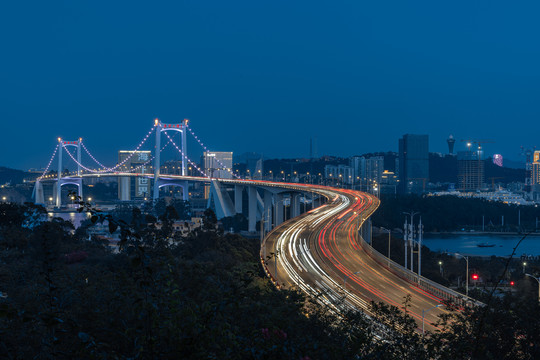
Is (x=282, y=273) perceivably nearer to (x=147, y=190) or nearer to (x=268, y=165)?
(x=147, y=190)

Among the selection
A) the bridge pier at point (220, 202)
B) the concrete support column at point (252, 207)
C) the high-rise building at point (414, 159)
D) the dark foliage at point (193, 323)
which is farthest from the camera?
the high-rise building at point (414, 159)

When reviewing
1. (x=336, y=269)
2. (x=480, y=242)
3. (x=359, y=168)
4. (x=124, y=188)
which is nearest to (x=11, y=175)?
(x=124, y=188)

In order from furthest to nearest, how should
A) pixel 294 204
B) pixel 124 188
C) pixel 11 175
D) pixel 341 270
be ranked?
1. pixel 11 175
2. pixel 124 188
3. pixel 294 204
4. pixel 341 270

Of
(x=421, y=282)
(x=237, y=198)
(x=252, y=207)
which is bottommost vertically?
(x=421, y=282)

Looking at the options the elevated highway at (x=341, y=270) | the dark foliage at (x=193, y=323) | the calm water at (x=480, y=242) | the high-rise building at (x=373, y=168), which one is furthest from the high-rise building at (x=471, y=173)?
the dark foliage at (x=193, y=323)

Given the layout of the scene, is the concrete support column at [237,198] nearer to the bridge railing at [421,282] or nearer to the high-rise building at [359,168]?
the bridge railing at [421,282]

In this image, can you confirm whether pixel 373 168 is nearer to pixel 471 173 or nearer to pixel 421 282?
pixel 471 173

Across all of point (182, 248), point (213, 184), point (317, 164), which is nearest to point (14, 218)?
point (182, 248)
